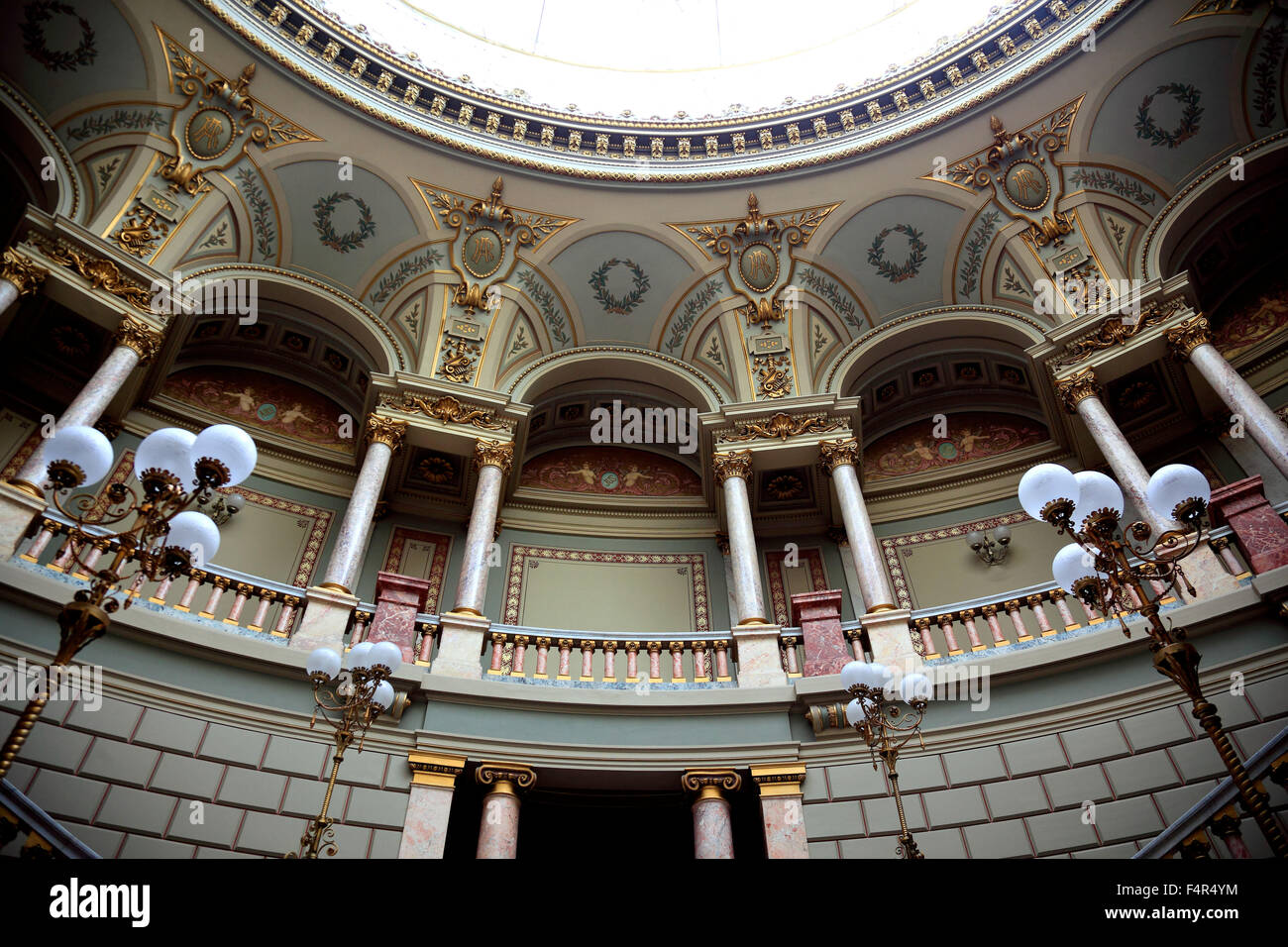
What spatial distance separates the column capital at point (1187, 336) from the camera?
963 centimetres

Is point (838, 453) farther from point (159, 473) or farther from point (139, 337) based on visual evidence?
point (139, 337)

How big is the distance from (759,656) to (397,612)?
11.8 feet

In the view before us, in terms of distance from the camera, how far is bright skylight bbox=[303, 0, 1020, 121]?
12.4m

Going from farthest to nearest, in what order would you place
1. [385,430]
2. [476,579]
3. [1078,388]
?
[385,430] < [1078,388] < [476,579]

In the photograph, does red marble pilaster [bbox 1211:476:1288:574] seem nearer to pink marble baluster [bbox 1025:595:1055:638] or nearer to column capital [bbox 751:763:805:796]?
A: pink marble baluster [bbox 1025:595:1055:638]

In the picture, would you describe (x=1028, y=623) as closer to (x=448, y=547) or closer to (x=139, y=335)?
(x=448, y=547)

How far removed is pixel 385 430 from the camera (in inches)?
411

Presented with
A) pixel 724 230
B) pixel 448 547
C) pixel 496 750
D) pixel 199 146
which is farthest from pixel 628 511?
pixel 199 146

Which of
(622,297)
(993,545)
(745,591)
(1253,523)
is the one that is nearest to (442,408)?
(622,297)

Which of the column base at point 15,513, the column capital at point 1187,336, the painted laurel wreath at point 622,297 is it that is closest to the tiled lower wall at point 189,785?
the column base at point 15,513

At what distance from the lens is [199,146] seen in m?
10.4

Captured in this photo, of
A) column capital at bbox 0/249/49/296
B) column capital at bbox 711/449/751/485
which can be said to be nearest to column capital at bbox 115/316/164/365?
column capital at bbox 0/249/49/296

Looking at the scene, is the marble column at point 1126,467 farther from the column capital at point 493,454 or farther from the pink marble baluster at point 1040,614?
the column capital at point 493,454
